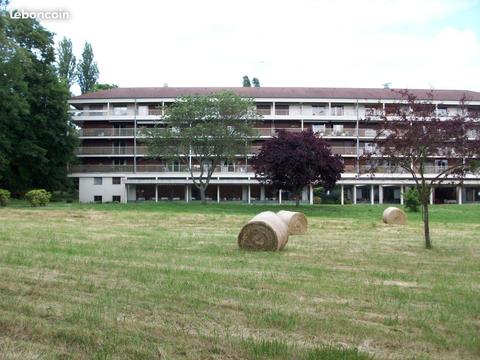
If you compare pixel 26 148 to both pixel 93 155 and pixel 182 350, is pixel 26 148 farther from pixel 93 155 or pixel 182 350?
pixel 182 350

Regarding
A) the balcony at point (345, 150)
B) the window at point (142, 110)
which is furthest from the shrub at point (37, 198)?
the balcony at point (345, 150)

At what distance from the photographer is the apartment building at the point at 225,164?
240ft

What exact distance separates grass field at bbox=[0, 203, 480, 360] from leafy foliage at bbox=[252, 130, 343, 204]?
31.2 meters

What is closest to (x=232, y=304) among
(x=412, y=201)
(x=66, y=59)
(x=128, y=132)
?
(x=412, y=201)

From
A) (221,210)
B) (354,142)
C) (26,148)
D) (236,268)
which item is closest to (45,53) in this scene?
(26,148)

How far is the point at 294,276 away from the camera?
11047mm

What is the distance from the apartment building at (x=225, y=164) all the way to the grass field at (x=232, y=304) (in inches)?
2281

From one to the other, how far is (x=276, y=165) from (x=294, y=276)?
36264 mm

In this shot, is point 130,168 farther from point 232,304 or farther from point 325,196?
point 232,304

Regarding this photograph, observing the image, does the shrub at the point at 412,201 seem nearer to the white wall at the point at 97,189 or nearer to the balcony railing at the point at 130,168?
the balcony railing at the point at 130,168

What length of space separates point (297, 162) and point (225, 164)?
2725 centimetres

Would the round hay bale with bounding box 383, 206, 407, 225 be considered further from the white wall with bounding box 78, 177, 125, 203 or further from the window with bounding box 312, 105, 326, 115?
the white wall with bounding box 78, 177, 125, 203

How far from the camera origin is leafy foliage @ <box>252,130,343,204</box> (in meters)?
46.7

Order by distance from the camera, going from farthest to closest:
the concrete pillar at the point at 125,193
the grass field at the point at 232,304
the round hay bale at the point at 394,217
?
1. the concrete pillar at the point at 125,193
2. the round hay bale at the point at 394,217
3. the grass field at the point at 232,304
